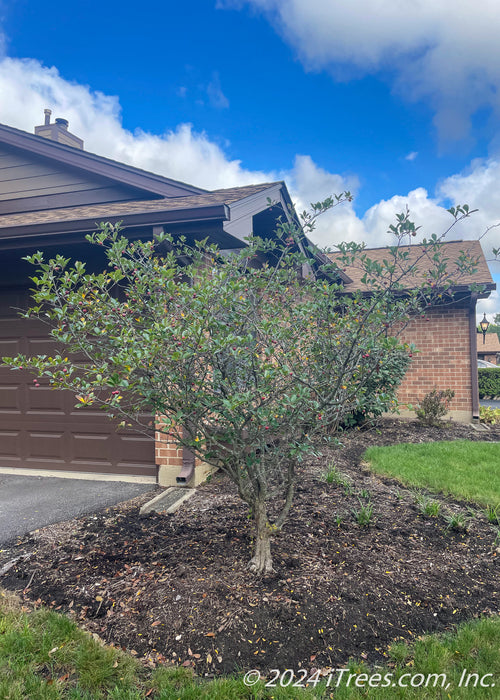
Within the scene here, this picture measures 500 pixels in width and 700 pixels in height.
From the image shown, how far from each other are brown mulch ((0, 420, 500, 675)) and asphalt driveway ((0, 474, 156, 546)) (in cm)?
33

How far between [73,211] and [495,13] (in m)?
5.83

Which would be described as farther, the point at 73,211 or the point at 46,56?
the point at 46,56

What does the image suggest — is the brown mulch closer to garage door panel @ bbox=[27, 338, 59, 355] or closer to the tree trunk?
the tree trunk

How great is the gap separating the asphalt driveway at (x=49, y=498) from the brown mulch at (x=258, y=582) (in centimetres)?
33

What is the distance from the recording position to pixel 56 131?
8711 mm

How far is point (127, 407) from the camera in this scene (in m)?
5.07

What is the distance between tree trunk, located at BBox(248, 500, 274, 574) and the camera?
2990 millimetres

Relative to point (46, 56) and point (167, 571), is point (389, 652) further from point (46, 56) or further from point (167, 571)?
point (46, 56)

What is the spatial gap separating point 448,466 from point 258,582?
3944 mm

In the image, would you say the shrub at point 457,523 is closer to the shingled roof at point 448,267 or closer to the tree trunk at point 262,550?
the tree trunk at point 262,550

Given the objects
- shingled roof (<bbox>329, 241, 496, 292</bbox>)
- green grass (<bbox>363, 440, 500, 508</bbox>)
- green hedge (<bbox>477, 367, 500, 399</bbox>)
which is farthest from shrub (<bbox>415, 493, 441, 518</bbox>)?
green hedge (<bbox>477, 367, 500, 399</bbox>)

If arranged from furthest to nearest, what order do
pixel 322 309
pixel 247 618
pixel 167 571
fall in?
1. pixel 322 309
2. pixel 167 571
3. pixel 247 618

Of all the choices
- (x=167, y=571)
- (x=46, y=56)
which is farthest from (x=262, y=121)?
(x=167, y=571)

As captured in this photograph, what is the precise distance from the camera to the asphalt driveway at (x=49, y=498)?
425 centimetres
